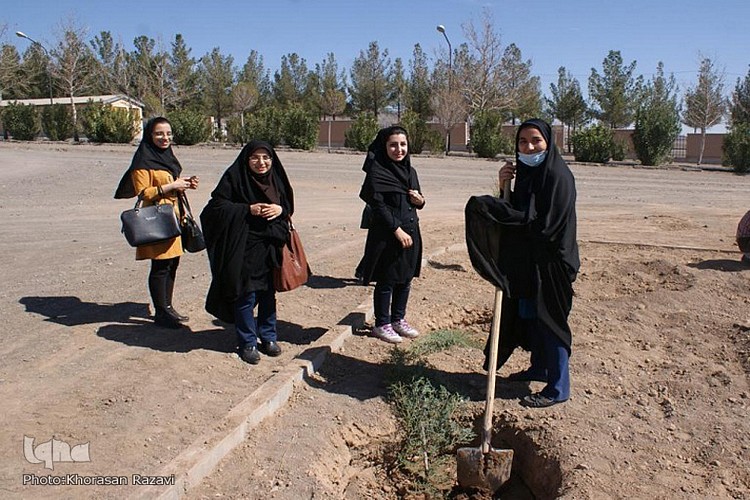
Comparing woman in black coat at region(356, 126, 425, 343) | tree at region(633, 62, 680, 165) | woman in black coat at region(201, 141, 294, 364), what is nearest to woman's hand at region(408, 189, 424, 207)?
woman in black coat at region(356, 126, 425, 343)

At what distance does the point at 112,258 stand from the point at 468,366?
5.48 m

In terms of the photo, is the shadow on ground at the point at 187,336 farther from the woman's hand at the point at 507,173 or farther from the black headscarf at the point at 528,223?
the woman's hand at the point at 507,173

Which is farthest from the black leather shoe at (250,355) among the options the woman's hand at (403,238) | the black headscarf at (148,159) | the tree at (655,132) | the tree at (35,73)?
the tree at (35,73)

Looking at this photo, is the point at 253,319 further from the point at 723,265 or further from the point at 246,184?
the point at 723,265

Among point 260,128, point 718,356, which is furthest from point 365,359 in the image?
point 260,128

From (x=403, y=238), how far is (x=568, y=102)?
167 feet

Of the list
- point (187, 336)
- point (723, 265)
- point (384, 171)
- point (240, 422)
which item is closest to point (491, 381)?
point (240, 422)

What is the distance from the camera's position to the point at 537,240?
418cm

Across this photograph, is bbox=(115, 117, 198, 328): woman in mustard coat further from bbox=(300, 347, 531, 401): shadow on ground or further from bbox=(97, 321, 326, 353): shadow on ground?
bbox=(300, 347, 531, 401): shadow on ground

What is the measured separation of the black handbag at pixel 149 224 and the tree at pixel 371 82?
50963 mm

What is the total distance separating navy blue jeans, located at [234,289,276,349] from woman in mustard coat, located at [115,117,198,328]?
945 millimetres

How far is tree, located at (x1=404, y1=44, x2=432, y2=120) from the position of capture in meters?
52.9

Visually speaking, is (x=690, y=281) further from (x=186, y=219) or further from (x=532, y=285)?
(x=186, y=219)

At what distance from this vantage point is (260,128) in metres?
34.7
